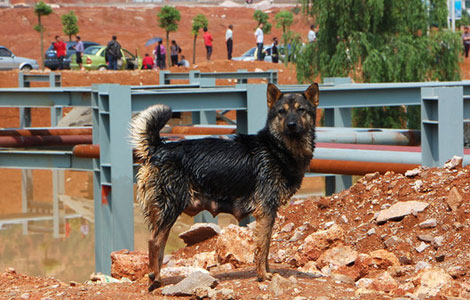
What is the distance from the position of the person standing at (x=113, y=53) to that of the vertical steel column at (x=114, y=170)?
29.9 meters

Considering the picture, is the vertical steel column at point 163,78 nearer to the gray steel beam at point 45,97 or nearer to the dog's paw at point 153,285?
the gray steel beam at point 45,97

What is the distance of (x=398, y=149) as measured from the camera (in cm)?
938

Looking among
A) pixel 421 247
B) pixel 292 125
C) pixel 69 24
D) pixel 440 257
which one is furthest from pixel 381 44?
pixel 69 24

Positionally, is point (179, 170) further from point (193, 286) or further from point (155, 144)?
point (193, 286)

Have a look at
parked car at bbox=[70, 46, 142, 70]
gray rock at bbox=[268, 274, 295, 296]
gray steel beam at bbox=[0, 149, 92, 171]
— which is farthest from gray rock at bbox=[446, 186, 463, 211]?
parked car at bbox=[70, 46, 142, 70]

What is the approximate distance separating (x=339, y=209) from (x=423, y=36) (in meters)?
16.9

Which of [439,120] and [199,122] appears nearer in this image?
[439,120]

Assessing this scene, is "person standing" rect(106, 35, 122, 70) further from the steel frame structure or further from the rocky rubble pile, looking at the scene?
the rocky rubble pile

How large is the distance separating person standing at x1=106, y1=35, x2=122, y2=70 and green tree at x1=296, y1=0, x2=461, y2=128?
52.3ft

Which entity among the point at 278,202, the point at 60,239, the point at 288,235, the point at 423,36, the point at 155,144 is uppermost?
the point at 423,36

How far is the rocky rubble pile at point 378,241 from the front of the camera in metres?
5.89

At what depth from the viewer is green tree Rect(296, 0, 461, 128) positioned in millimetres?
22734

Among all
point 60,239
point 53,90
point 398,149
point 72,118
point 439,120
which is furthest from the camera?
point 72,118

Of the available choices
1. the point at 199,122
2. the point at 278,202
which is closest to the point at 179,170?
the point at 278,202
